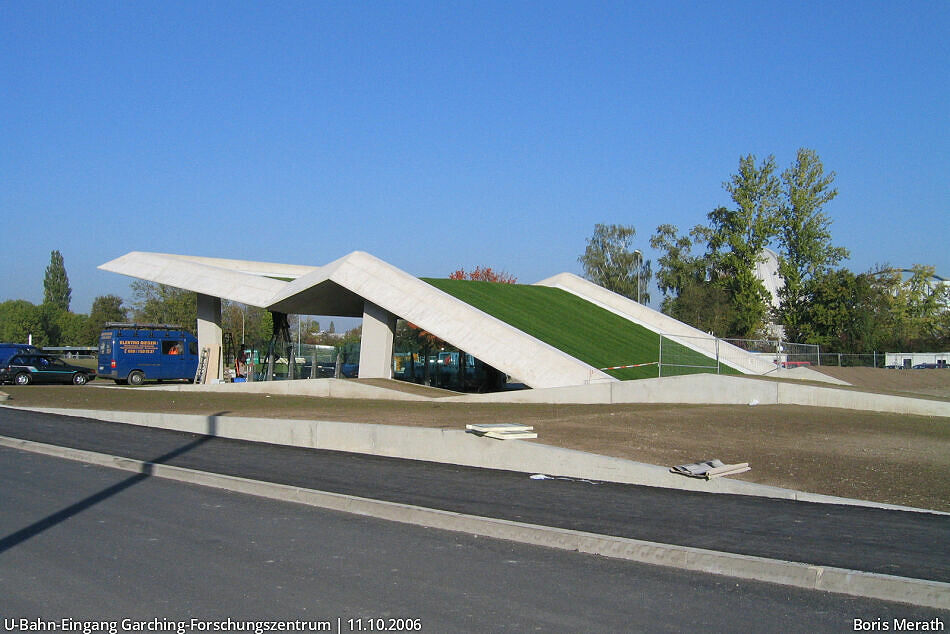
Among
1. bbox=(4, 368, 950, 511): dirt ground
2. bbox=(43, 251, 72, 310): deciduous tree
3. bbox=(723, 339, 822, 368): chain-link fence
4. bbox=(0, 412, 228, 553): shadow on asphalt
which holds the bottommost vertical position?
bbox=(0, 412, 228, 553): shadow on asphalt

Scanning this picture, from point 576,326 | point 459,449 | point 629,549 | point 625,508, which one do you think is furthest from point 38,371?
point 629,549

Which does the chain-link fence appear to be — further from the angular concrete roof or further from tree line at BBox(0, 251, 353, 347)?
tree line at BBox(0, 251, 353, 347)

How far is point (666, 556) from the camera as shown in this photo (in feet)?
24.5

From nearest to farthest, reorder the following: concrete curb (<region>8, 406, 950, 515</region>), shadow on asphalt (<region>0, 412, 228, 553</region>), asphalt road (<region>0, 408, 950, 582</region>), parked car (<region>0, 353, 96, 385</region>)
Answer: asphalt road (<region>0, 408, 950, 582</region>), shadow on asphalt (<region>0, 412, 228, 553</region>), concrete curb (<region>8, 406, 950, 515</region>), parked car (<region>0, 353, 96, 385</region>)

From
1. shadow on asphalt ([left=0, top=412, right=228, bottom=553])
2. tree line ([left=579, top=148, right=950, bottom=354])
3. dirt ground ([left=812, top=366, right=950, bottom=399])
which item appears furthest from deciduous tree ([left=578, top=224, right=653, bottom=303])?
shadow on asphalt ([left=0, top=412, right=228, bottom=553])

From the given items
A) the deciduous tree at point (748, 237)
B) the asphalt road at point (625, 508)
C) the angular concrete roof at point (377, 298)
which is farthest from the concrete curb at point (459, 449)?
the deciduous tree at point (748, 237)

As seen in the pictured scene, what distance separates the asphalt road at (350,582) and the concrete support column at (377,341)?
21.4 meters

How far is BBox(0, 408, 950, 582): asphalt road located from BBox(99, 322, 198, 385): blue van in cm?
2473

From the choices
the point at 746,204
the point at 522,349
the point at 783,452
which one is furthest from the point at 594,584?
the point at 746,204

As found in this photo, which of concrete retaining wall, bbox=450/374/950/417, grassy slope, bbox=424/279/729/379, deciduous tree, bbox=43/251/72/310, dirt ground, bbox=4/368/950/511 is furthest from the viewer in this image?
deciduous tree, bbox=43/251/72/310

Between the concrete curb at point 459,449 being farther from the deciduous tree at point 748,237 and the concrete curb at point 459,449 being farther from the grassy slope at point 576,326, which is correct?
the deciduous tree at point 748,237

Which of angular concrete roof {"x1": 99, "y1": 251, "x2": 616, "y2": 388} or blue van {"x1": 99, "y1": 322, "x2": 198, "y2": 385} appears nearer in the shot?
angular concrete roof {"x1": 99, "y1": 251, "x2": 616, "y2": 388}

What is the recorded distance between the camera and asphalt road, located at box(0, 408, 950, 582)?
7664 mm

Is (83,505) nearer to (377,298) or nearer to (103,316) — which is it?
(377,298)
